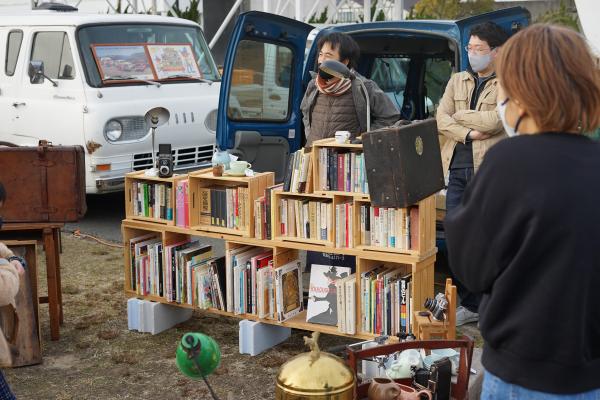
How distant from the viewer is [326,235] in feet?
17.6

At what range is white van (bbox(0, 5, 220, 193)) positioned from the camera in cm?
903

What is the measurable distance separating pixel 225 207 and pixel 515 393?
3.64m

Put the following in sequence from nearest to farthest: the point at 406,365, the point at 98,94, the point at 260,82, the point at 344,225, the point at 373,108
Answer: the point at 406,365
the point at 344,225
the point at 373,108
the point at 260,82
the point at 98,94

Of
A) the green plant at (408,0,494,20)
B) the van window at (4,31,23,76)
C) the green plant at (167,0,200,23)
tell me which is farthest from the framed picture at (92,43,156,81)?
the green plant at (408,0,494,20)

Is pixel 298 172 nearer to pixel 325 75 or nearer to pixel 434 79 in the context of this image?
pixel 325 75

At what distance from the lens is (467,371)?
380cm

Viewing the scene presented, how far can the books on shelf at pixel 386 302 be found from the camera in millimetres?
5086

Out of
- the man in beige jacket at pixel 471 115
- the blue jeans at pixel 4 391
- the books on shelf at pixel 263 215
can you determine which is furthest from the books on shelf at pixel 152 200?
the blue jeans at pixel 4 391

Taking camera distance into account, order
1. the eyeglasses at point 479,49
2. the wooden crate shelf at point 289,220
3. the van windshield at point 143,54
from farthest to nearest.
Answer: the van windshield at point 143,54 < the eyeglasses at point 479,49 < the wooden crate shelf at point 289,220

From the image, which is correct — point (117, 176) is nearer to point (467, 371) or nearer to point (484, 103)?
point (484, 103)

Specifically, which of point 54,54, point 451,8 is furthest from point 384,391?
point 451,8

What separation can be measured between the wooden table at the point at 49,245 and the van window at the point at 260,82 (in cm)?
211

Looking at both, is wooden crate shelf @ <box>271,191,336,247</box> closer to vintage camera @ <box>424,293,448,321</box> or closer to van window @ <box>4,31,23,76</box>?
vintage camera @ <box>424,293,448,321</box>

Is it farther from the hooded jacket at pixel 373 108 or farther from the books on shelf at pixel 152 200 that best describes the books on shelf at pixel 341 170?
the books on shelf at pixel 152 200
